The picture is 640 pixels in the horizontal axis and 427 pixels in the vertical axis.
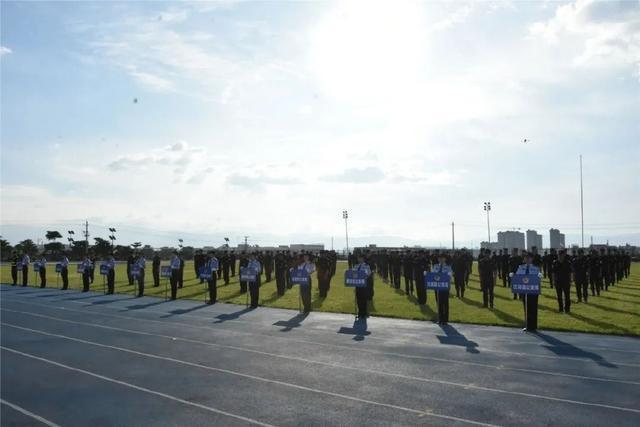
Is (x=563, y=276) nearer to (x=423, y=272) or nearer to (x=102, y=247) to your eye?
(x=423, y=272)

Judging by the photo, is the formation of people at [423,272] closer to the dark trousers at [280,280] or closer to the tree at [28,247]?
the dark trousers at [280,280]

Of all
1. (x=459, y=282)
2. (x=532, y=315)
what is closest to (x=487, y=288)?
(x=459, y=282)

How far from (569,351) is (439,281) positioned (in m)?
5.14

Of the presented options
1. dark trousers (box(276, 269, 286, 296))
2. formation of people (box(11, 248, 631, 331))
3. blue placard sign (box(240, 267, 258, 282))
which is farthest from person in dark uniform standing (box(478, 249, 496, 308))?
dark trousers (box(276, 269, 286, 296))

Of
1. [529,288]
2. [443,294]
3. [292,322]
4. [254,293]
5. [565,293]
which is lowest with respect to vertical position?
[292,322]

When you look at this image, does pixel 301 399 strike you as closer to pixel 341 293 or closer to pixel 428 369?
pixel 428 369

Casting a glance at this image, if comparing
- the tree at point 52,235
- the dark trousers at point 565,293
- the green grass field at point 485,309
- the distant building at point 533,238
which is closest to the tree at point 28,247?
the tree at point 52,235

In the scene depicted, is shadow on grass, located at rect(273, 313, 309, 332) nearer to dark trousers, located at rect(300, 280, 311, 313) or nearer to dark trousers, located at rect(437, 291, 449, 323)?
dark trousers, located at rect(300, 280, 311, 313)

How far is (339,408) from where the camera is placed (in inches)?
326

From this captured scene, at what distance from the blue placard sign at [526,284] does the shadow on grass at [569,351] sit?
153 cm

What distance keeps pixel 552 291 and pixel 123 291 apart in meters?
21.3

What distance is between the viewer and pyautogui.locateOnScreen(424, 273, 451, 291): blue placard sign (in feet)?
54.8

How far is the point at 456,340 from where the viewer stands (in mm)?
13688

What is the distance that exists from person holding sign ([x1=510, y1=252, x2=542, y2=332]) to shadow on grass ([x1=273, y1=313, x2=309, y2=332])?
638cm
